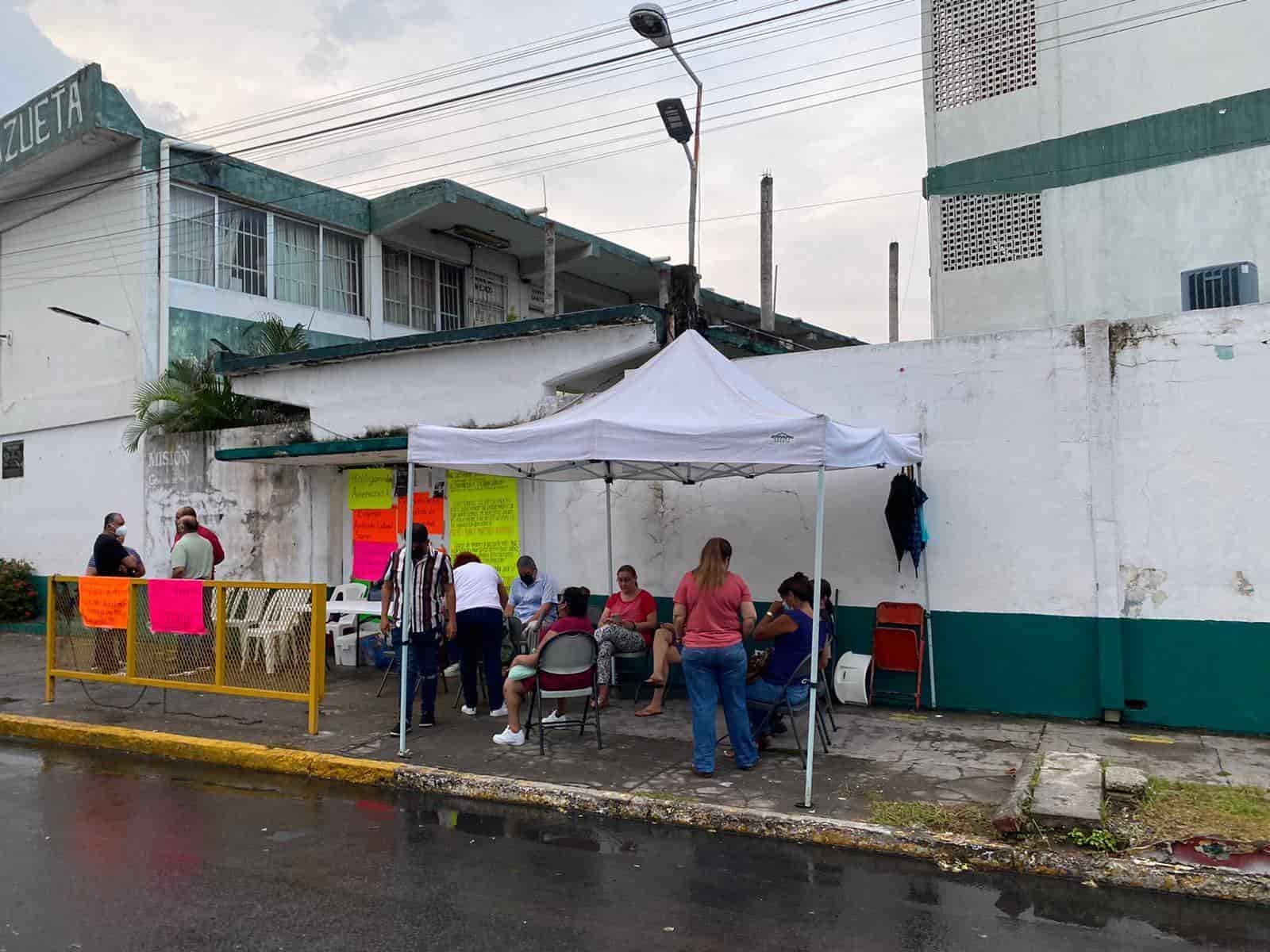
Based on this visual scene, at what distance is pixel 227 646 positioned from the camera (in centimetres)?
854

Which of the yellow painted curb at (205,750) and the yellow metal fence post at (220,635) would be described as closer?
the yellow painted curb at (205,750)

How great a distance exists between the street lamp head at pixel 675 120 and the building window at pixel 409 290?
Answer: 7515mm

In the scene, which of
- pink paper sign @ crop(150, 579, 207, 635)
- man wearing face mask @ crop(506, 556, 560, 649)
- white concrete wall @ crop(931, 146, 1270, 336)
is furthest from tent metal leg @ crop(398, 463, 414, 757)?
white concrete wall @ crop(931, 146, 1270, 336)

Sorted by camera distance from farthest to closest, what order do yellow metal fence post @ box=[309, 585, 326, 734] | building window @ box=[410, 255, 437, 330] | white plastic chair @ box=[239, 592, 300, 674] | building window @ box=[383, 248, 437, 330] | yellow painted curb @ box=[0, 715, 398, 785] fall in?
building window @ box=[410, 255, 437, 330] < building window @ box=[383, 248, 437, 330] < white plastic chair @ box=[239, 592, 300, 674] < yellow metal fence post @ box=[309, 585, 326, 734] < yellow painted curb @ box=[0, 715, 398, 785]

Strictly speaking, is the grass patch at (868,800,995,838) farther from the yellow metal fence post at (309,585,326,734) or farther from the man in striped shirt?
the yellow metal fence post at (309,585,326,734)

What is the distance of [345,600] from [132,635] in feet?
10.6

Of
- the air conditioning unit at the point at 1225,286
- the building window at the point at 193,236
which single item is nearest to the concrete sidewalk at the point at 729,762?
the air conditioning unit at the point at 1225,286

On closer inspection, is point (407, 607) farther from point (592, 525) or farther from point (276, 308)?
point (276, 308)

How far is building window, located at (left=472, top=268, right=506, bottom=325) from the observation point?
20375 millimetres

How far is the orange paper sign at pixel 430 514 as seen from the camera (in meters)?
11.7

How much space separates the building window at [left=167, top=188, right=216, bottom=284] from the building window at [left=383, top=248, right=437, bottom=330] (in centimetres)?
354

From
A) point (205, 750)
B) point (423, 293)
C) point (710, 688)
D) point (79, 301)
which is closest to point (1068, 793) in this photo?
point (710, 688)

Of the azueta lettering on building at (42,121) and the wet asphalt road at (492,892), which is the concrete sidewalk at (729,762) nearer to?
the wet asphalt road at (492,892)

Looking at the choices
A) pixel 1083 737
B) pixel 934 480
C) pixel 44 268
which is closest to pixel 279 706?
pixel 934 480
